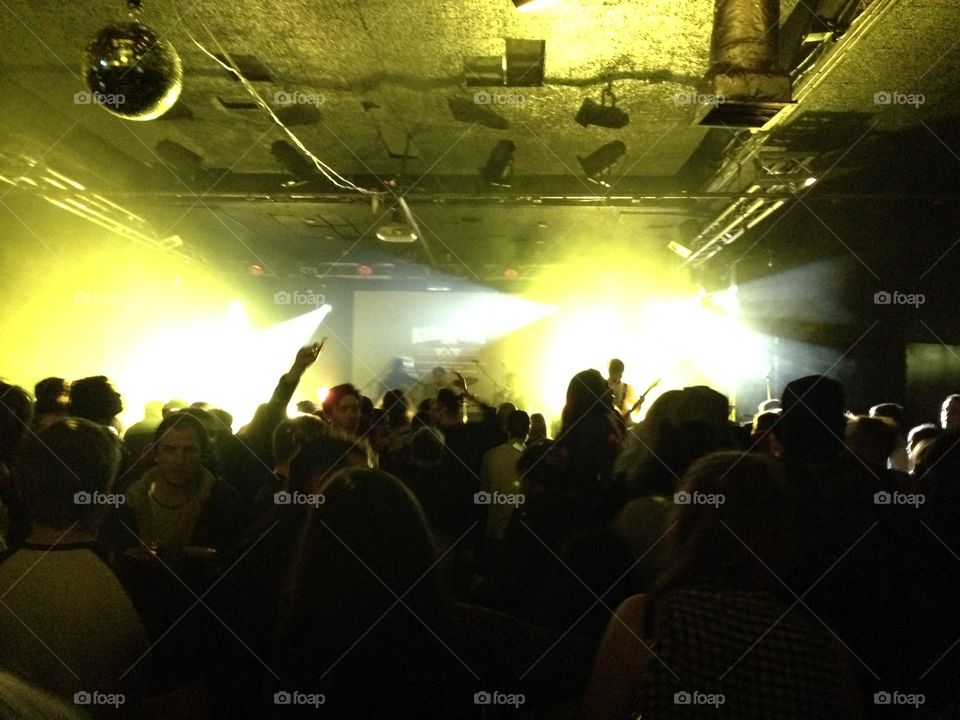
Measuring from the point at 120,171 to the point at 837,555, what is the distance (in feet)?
26.7

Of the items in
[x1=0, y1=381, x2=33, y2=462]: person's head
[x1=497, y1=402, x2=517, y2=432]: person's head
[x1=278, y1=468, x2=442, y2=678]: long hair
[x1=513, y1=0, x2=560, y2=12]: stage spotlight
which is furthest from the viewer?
[x1=497, y1=402, x2=517, y2=432]: person's head

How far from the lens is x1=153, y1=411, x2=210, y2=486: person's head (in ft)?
9.45

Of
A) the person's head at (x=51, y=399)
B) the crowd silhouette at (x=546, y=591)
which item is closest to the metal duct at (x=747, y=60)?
the crowd silhouette at (x=546, y=591)

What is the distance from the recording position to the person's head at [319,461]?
2543 mm

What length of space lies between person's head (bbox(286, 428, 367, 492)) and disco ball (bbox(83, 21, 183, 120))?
2.09m

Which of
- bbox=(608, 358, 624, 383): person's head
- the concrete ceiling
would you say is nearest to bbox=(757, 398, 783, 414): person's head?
bbox=(608, 358, 624, 383): person's head

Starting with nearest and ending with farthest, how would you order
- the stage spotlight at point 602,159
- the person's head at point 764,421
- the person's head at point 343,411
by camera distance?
the person's head at point 343,411
the person's head at point 764,421
the stage spotlight at point 602,159

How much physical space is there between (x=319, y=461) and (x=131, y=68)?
7.30 ft

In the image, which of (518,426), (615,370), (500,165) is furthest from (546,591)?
(500,165)

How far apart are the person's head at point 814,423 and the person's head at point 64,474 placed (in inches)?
89.0

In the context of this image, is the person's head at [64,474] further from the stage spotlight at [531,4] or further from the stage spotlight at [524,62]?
the stage spotlight at [524,62]

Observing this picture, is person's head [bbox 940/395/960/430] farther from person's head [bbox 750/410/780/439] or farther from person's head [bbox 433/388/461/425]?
person's head [bbox 433/388/461/425]

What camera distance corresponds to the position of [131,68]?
3.09 m

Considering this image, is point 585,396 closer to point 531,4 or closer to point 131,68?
point 531,4
